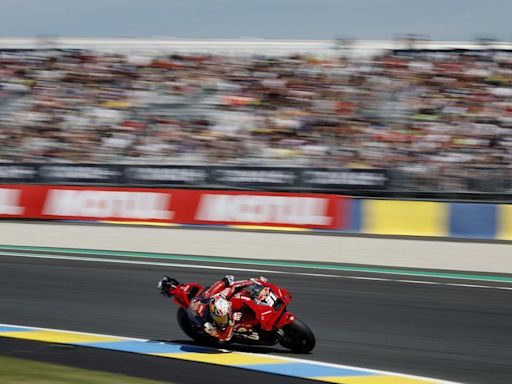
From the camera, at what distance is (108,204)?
1667 cm

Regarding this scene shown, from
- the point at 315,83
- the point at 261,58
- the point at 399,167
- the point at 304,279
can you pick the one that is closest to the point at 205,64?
the point at 261,58

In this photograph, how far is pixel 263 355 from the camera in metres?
7.79

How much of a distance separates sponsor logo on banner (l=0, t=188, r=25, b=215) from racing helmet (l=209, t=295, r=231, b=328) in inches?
421

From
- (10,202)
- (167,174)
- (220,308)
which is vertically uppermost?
(167,174)

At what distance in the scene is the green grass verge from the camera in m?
6.66

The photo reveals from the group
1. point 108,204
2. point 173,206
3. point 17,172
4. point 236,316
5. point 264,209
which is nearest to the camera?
point 236,316

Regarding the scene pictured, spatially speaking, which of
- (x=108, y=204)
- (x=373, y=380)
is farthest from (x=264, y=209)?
(x=373, y=380)

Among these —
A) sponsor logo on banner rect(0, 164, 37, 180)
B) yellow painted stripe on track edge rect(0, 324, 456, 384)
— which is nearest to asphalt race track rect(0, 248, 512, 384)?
yellow painted stripe on track edge rect(0, 324, 456, 384)

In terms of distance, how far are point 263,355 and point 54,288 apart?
4737 millimetres

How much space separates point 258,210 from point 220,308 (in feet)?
26.6

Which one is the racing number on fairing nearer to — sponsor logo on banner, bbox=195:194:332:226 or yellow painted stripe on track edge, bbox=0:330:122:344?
yellow painted stripe on track edge, bbox=0:330:122:344

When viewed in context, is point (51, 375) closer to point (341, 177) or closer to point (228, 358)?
point (228, 358)

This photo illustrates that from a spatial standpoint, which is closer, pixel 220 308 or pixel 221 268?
pixel 220 308

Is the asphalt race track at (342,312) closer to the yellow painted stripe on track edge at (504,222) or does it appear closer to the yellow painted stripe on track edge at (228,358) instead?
the yellow painted stripe on track edge at (228,358)
